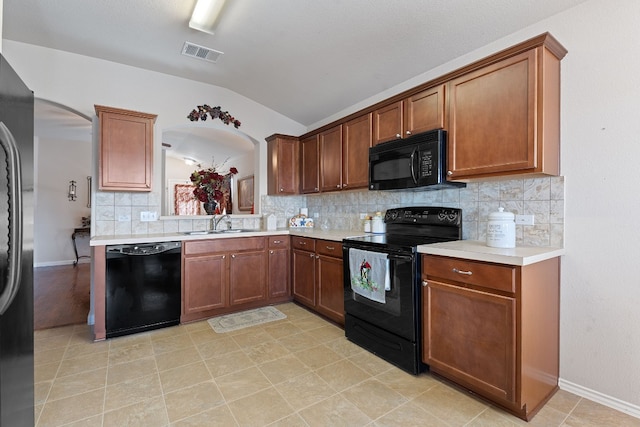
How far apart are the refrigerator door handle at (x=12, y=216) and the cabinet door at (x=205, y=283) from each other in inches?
84.5

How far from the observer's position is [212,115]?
3.87 metres

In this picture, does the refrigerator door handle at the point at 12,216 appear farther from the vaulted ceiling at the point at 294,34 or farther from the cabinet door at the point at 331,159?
the cabinet door at the point at 331,159

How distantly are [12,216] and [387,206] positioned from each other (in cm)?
287

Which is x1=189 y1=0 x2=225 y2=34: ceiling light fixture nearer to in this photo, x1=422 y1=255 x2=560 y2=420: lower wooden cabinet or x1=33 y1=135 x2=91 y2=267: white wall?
x1=422 y1=255 x2=560 y2=420: lower wooden cabinet

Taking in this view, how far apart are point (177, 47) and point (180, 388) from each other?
293 centimetres

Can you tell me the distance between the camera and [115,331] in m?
2.82

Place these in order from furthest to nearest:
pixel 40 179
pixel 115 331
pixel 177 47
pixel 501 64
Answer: pixel 40 179 < pixel 177 47 < pixel 115 331 < pixel 501 64

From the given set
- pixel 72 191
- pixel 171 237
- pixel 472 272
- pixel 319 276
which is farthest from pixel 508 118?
pixel 72 191

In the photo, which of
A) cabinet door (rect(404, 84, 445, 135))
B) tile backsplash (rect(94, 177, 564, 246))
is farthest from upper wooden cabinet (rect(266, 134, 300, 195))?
cabinet door (rect(404, 84, 445, 135))

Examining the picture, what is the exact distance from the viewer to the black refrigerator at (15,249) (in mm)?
1020

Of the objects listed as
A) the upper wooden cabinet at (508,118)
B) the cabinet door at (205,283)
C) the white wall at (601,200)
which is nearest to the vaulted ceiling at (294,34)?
the white wall at (601,200)

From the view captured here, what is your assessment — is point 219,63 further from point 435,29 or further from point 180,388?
point 180,388

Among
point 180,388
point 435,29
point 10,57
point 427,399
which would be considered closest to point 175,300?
point 180,388

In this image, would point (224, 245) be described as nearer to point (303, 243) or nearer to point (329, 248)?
point (303, 243)
